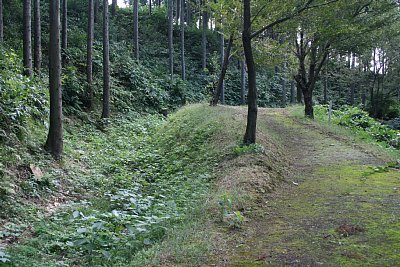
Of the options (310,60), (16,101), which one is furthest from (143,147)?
(310,60)

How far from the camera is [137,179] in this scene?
382 inches

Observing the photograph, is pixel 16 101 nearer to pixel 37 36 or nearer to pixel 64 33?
pixel 37 36

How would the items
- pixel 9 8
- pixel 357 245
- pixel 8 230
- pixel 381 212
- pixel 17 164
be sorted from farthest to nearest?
1. pixel 9 8
2. pixel 17 164
3. pixel 8 230
4. pixel 381 212
5. pixel 357 245

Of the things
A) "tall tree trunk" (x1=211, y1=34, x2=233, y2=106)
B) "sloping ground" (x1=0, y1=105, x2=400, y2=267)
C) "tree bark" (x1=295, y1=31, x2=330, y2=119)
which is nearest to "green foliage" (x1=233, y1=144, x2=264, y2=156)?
"sloping ground" (x1=0, y1=105, x2=400, y2=267)

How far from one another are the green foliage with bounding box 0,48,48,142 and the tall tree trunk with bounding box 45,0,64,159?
76 centimetres

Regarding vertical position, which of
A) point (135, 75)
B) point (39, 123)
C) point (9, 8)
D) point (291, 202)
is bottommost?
point (291, 202)

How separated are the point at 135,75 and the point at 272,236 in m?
20.8

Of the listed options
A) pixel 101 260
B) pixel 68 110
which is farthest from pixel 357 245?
pixel 68 110

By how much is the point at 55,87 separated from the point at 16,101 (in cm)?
108

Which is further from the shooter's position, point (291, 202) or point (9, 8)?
point (9, 8)

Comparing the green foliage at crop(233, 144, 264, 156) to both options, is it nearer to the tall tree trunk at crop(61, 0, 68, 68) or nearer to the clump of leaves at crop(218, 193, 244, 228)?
the clump of leaves at crop(218, 193, 244, 228)

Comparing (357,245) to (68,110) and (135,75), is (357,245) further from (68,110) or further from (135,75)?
(135,75)

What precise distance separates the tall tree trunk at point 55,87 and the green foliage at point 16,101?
29.9 inches

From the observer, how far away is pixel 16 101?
9.97m
